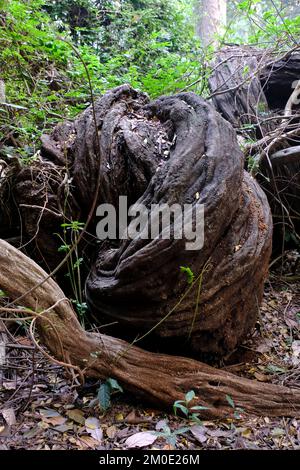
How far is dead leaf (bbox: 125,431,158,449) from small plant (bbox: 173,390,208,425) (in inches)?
8.4

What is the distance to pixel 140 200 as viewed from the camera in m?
2.56

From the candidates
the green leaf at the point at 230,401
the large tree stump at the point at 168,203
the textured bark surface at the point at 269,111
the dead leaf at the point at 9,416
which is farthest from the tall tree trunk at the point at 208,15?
the dead leaf at the point at 9,416

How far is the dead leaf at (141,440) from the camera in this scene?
1.91 meters

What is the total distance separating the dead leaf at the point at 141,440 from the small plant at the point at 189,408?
21 centimetres

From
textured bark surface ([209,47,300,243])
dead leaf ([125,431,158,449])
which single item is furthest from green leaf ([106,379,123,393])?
textured bark surface ([209,47,300,243])

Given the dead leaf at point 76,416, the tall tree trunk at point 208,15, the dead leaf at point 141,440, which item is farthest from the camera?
the tall tree trunk at point 208,15

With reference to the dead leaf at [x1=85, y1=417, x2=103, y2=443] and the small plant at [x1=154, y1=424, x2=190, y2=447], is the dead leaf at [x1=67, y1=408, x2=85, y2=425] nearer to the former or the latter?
the dead leaf at [x1=85, y1=417, x2=103, y2=443]

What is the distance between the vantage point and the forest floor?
1.92 m

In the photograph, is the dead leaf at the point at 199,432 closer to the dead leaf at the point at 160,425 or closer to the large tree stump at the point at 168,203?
the dead leaf at the point at 160,425

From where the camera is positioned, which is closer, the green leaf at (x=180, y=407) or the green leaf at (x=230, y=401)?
the green leaf at (x=180, y=407)

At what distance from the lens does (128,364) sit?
225cm

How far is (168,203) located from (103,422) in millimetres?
1261

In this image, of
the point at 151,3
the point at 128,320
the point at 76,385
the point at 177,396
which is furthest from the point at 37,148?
the point at 151,3

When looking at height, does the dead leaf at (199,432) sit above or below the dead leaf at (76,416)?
below
